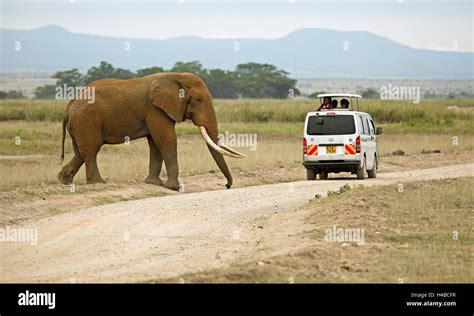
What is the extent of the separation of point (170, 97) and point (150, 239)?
995 centimetres

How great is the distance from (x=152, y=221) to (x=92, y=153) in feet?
25.3

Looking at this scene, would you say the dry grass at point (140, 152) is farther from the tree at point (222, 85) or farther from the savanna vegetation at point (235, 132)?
the tree at point (222, 85)

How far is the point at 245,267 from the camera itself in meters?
14.0

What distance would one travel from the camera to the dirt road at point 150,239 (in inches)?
584

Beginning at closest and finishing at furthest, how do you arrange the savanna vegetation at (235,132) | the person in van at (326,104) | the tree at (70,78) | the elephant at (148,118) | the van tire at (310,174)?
1. the elephant at (148,118)
2. the van tire at (310,174)
3. the person in van at (326,104)
4. the savanna vegetation at (235,132)
5. the tree at (70,78)

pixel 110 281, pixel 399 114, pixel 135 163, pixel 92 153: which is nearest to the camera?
pixel 110 281

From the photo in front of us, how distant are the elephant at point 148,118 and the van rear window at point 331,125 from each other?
2.61 m

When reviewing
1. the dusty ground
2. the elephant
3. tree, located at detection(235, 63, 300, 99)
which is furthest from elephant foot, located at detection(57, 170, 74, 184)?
tree, located at detection(235, 63, 300, 99)

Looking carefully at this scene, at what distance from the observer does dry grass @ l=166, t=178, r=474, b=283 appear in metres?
14.0

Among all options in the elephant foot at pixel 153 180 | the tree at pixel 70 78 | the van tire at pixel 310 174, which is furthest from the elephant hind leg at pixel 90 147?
the tree at pixel 70 78

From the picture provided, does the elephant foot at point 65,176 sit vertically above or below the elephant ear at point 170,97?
below

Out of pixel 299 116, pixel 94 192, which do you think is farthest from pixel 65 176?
pixel 299 116
